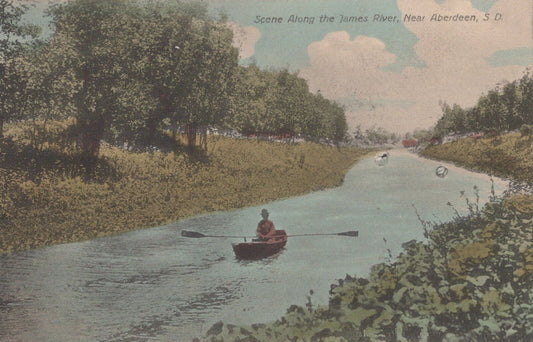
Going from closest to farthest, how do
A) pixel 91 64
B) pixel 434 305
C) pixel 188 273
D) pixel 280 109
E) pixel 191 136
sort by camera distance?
pixel 434 305 → pixel 188 273 → pixel 91 64 → pixel 191 136 → pixel 280 109

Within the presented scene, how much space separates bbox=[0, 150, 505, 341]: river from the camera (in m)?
11.1

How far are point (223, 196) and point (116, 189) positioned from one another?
470 centimetres

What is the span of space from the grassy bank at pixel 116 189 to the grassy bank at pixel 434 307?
10.2 meters

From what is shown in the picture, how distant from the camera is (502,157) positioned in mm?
20562

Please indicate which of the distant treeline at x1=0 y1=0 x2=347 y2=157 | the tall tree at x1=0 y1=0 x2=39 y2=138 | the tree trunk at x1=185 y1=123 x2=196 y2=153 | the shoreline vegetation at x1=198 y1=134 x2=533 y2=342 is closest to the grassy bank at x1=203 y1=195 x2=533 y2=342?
the shoreline vegetation at x1=198 y1=134 x2=533 y2=342

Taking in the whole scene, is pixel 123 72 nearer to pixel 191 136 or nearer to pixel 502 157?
pixel 191 136

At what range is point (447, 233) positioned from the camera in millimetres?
12773

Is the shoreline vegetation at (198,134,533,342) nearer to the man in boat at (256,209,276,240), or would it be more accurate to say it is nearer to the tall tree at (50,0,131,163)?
the man in boat at (256,209,276,240)

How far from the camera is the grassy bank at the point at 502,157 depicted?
17553mm

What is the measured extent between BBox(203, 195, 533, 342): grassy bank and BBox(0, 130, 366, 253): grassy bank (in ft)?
33.6

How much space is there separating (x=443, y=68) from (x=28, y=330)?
13.9 meters

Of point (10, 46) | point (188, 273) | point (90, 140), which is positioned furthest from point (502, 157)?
point (10, 46)

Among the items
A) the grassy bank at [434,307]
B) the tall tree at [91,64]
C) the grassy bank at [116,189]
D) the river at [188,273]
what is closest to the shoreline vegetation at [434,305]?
the grassy bank at [434,307]

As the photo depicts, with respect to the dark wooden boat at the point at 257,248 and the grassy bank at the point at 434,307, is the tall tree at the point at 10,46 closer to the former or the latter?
the dark wooden boat at the point at 257,248
